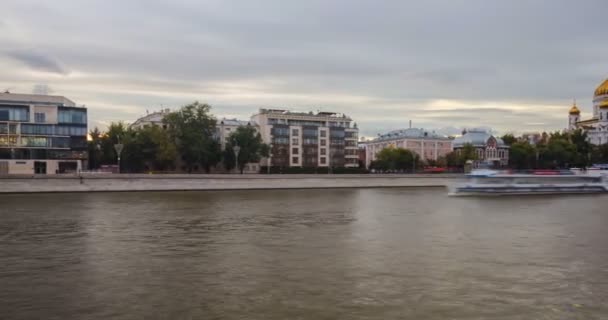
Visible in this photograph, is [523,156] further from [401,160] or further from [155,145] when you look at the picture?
[155,145]

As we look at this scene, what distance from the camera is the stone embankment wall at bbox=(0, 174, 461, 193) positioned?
211 feet

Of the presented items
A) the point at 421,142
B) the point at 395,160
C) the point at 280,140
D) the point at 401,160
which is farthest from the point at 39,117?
the point at 421,142

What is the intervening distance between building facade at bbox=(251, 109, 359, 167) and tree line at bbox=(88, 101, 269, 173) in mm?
16926

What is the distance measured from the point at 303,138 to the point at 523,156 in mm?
50200

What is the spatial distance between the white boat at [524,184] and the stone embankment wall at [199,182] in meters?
20.6

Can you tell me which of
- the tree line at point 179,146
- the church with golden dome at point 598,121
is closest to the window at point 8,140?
the tree line at point 179,146

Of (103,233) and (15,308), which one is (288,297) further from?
(103,233)

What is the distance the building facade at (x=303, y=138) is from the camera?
122938 mm

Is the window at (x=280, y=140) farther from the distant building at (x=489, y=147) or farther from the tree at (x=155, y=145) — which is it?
the distant building at (x=489, y=147)

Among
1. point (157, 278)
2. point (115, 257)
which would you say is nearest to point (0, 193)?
point (115, 257)

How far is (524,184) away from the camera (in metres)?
65.6

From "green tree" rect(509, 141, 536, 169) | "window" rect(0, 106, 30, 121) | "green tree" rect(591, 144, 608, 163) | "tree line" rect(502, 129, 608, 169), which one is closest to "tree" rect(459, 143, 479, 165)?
"tree line" rect(502, 129, 608, 169)

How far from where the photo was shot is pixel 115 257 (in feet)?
62.8

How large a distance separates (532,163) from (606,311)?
122979 millimetres
